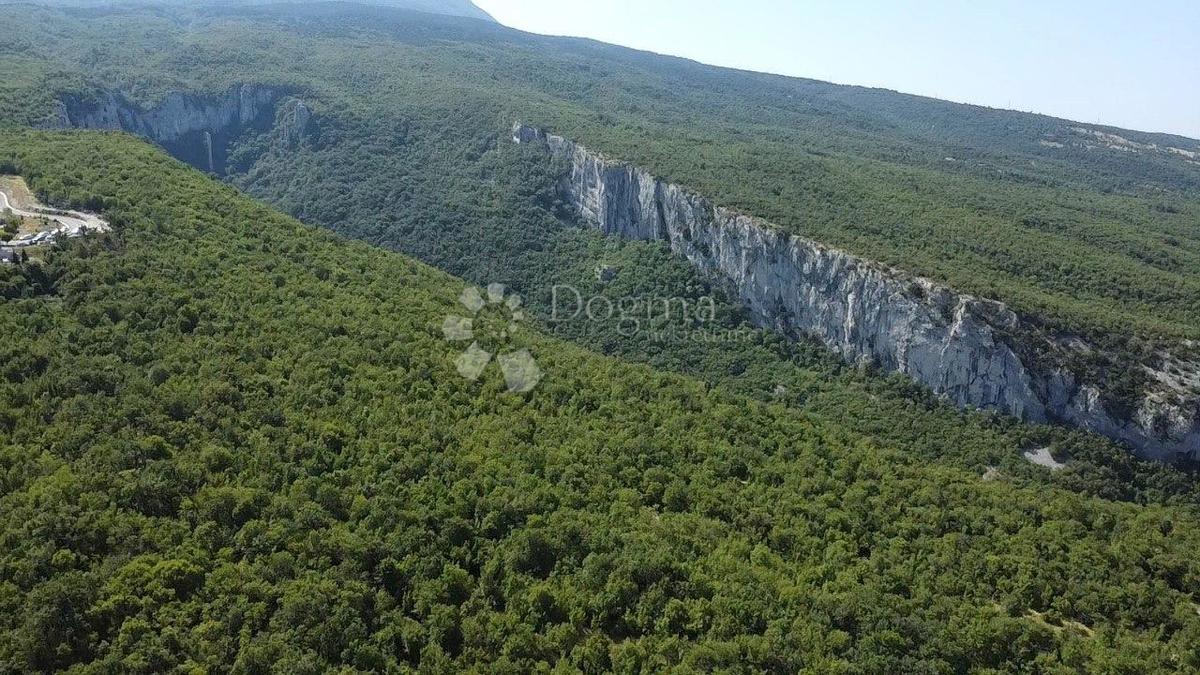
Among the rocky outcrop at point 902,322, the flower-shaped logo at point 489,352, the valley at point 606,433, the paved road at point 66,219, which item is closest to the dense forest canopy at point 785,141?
the valley at point 606,433

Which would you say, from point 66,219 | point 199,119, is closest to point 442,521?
point 66,219

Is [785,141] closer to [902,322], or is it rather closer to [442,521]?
[902,322]

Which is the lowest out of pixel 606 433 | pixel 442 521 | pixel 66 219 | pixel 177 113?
pixel 442 521

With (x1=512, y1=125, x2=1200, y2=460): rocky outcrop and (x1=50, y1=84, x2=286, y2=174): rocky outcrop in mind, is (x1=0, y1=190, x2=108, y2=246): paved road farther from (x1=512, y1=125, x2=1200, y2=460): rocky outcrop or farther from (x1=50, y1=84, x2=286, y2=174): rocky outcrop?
(x1=50, y1=84, x2=286, y2=174): rocky outcrop

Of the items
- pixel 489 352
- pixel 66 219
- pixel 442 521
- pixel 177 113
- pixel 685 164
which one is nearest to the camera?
pixel 442 521

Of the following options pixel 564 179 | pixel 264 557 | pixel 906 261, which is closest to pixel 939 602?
pixel 264 557

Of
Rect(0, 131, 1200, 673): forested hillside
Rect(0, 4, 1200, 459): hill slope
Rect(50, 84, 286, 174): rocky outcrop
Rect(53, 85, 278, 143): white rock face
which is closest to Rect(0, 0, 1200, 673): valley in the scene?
Rect(0, 131, 1200, 673): forested hillside

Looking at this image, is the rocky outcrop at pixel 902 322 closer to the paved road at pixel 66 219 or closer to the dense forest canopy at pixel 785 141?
the dense forest canopy at pixel 785 141
